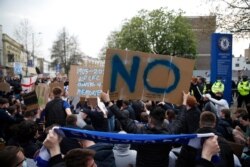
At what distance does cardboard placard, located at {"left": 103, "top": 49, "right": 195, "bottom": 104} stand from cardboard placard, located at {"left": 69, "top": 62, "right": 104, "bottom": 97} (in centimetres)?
366

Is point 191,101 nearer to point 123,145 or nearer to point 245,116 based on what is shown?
point 245,116

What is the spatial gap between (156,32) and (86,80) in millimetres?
46836

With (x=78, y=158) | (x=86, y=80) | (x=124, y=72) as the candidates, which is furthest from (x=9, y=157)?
(x=86, y=80)

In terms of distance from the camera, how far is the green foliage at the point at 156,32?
55.5 m

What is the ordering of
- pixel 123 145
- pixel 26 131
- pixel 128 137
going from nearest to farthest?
pixel 128 137
pixel 26 131
pixel 123 145

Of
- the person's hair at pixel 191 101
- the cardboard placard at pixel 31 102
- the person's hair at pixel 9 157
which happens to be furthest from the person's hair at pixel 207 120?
the cardboard placard at pixel 31 102

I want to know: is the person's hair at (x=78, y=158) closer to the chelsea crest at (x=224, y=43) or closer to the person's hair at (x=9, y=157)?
the person's hair at (x=9, y=157)

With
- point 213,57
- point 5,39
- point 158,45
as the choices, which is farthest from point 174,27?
point 5,39

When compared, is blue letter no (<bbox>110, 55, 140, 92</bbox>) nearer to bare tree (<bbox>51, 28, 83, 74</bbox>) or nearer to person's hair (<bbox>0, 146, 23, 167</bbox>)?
person's hair (<bbox>0, 146, 23, 167</bbox>)

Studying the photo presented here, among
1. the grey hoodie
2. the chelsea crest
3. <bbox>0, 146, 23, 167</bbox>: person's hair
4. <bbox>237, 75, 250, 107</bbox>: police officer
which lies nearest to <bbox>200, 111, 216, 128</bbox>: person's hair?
the grey hoodie

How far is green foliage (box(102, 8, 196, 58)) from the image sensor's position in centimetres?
5550

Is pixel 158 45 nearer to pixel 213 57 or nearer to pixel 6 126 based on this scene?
pixel 213 57

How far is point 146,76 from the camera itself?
6.02 meters

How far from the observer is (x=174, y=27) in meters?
56.0
